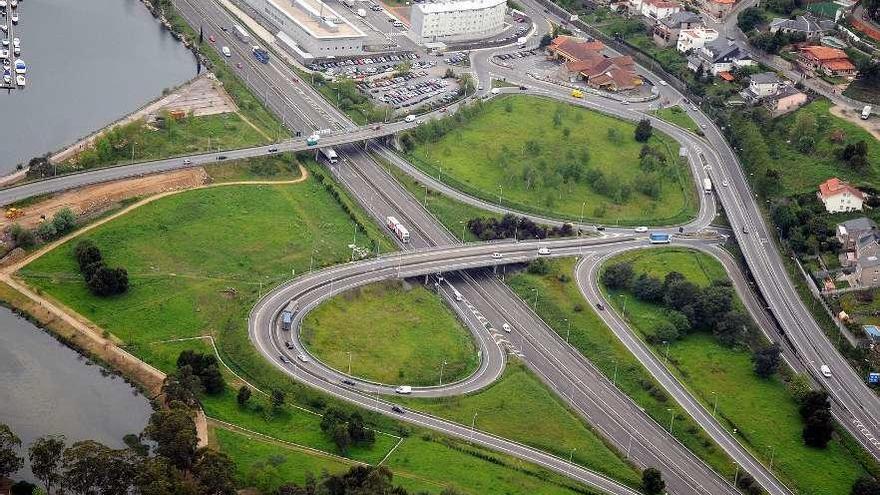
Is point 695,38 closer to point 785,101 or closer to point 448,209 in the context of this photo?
point 785,101

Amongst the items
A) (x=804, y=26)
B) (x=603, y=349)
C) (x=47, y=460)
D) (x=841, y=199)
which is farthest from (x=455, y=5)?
(x=47, y=460)

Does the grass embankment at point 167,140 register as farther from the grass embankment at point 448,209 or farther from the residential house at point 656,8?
the residential house at point 656,8

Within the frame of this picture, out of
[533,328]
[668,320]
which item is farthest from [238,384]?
[668,320]

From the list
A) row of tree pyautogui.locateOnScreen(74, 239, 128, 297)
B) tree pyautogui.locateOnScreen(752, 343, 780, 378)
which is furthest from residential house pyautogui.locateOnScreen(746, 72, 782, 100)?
row of tree pyautogui.locateOnScreen(74, 239, 128, 297)

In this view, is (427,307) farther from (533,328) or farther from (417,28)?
(417,28)

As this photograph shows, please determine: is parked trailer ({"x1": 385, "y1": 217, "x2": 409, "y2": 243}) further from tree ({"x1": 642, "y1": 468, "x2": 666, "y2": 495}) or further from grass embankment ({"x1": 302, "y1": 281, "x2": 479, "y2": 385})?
tree ({"x1": 642, "y1": 468, "x2": 666, "y2": 495})

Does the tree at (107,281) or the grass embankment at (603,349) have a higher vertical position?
the tree at (107,281)

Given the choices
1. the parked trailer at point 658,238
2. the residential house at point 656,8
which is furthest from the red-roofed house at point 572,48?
the parked trailer at point 658,238

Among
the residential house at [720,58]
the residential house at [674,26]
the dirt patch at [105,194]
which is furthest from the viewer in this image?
the residential house at [674,26]
